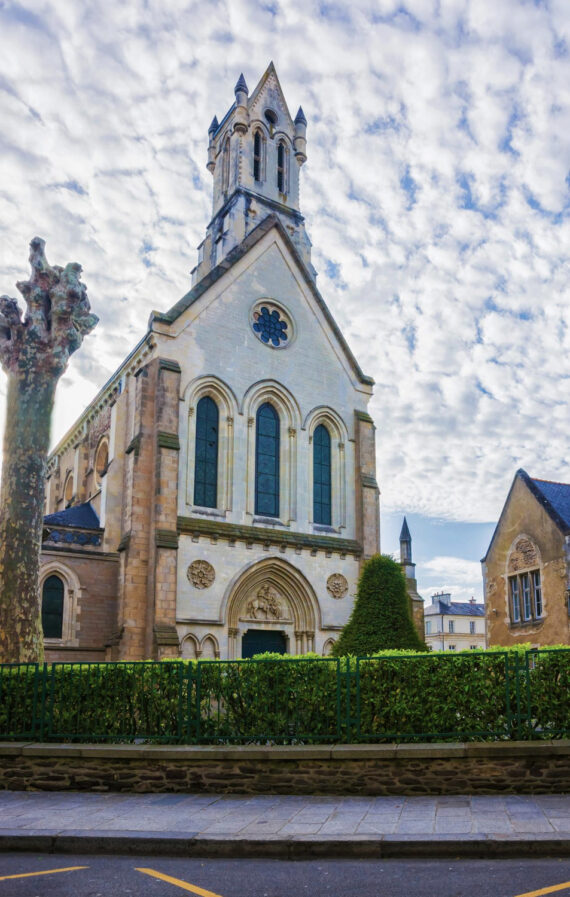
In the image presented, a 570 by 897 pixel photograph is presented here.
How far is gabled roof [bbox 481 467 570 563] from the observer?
2867 cm

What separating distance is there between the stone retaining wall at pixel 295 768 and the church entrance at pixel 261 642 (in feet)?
49.9

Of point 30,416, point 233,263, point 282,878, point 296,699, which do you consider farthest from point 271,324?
point 282,878

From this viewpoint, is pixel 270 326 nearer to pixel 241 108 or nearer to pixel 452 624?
pixel 241 108

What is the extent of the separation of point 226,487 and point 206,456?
1.27 metres

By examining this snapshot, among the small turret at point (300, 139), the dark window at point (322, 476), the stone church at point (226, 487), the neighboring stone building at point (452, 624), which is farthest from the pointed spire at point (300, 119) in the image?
the neighboring stone building at point (452, 624)

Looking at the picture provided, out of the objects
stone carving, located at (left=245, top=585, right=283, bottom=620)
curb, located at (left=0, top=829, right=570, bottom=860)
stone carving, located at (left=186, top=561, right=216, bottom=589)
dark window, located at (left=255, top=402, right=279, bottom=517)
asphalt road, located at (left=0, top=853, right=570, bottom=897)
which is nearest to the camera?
asphalt road, located at (left=0, top=853, right=570, bottom=897)

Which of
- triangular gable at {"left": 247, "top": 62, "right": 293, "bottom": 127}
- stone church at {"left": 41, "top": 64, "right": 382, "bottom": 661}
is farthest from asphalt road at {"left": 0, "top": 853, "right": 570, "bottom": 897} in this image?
triangular gable at {"left": 247, "top": 62, "right": 293, "bottom": 127}

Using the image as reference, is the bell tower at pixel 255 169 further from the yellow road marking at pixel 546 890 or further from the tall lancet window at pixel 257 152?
the yellow road marking at pixel 546 890

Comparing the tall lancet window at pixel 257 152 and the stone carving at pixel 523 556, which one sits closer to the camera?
the stone carving at pixel 523 556

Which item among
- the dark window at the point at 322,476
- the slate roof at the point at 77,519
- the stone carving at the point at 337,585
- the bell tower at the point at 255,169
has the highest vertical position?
the bell tower at the point at 255,169

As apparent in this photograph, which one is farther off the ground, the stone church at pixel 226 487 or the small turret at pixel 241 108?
the small turret at pixel 241 108

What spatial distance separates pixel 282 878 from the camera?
7473 millimetres

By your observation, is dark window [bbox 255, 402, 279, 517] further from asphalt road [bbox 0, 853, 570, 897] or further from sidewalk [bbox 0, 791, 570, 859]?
asphalt road [bbox 0, 853, 570, 897]

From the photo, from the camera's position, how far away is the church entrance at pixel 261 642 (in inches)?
1068
